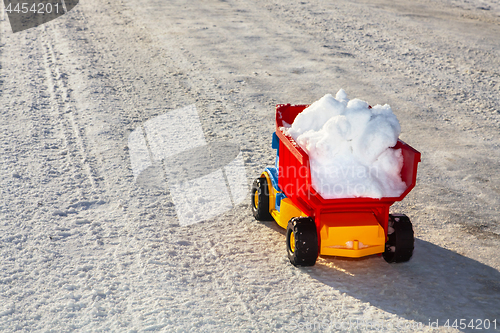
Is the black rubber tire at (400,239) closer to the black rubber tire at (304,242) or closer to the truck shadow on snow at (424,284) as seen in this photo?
the truck shadow on snow at (424,284)

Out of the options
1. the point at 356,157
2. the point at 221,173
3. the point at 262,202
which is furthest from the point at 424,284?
the point at 221,173

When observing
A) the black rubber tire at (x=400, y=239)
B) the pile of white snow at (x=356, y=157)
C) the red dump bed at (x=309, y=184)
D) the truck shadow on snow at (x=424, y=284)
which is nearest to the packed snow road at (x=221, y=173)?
the truck shadow on snow at (x=424, y=284)

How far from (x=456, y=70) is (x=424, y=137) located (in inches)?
113

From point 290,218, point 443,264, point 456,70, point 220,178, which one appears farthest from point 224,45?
point 443,264

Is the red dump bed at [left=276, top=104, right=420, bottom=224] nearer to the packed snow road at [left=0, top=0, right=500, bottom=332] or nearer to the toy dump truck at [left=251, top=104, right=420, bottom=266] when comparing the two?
the toy dump truck at [left=251, top=104, right=420, bottom=266]

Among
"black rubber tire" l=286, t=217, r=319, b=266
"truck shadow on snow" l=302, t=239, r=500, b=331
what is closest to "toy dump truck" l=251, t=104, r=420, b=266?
"black rubber tire" l=286, t=217, r=319, b=266

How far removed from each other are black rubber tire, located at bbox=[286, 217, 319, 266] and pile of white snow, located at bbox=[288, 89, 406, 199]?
11.4 inches

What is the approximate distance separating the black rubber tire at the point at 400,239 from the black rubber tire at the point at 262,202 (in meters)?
1.18

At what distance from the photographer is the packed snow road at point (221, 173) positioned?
3592 mm

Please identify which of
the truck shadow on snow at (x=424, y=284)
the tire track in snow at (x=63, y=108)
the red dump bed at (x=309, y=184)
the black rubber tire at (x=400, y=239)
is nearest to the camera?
the truck shadow on snow at (x=424, y=284)

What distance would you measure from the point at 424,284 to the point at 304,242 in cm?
99

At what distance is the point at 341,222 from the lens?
3938 millimetres

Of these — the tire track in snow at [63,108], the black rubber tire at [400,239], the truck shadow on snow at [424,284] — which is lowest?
the truck shadow on snow at [424,284]

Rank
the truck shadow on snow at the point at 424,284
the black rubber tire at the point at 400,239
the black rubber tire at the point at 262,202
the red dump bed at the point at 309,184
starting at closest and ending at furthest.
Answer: the truck shadow on snow at the point at 424,284 → the red dump bed at the point at 309,184 → the black rubber tire at the point at 400,239 → the black rubber tire at the point at 262,202
